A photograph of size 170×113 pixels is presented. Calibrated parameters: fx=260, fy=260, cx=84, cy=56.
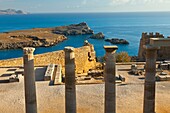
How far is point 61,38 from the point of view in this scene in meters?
98.2

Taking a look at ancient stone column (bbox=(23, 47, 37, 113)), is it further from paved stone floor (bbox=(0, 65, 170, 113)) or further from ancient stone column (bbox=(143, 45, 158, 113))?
ancient stone column (bbox=(143, 45, 158, 113))

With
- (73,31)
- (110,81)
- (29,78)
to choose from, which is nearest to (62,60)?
(29,78)

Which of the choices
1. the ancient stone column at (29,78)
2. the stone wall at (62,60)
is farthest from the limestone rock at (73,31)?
the ancient stone column at (29,78)

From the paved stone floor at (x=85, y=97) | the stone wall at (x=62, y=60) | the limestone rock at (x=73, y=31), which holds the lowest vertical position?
the paved stone floor at (x=85, y=97)

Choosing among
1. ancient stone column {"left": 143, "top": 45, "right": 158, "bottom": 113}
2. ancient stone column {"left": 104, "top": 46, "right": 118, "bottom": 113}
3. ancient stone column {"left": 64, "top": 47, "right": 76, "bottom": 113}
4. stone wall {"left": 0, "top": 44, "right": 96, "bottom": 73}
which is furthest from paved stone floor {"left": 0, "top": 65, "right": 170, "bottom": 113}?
stone wall {"left": 0, "top": 44, "right": 96, "bottom": 73}

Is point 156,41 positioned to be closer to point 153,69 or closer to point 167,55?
point 153,69

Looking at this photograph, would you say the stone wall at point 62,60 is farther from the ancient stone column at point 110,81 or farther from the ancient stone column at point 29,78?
the ancient stone column at point 110,81

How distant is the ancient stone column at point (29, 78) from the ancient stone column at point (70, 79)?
150 centimetres

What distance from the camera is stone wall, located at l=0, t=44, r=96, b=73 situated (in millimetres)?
25827

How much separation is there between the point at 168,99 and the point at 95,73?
339 inches

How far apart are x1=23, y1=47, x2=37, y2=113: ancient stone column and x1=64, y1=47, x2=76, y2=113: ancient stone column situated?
1.50m

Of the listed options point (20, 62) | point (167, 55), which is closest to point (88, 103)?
point (20, 62)

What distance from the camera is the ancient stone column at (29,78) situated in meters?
11.4

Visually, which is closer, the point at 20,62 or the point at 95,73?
the point at 95,73
